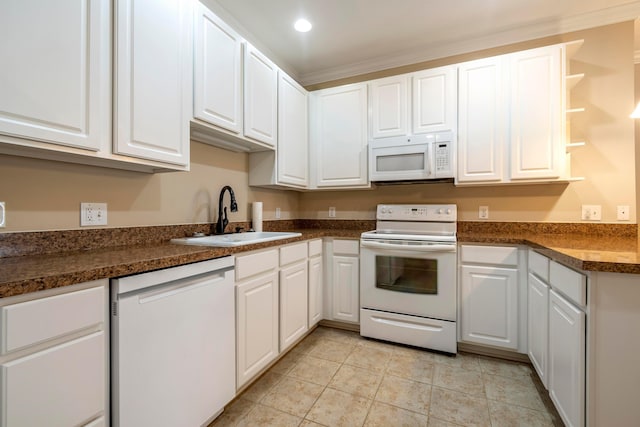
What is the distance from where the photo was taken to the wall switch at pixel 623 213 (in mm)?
2227

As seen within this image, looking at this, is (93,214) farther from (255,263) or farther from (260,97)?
(260,97)

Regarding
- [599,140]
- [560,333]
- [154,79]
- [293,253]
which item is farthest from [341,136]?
[560,333]

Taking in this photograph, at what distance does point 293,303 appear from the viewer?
2.20 m

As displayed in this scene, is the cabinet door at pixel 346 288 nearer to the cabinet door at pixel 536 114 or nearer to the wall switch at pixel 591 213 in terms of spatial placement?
the cabinet door at pixel 536 114

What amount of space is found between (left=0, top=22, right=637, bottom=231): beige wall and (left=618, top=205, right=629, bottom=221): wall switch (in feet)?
0.11

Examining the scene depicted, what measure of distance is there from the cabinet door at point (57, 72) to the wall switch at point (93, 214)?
1.31 ft

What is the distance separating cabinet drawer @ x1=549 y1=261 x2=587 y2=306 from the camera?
1.21 m

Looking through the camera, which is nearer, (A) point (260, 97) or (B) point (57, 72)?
(B) point (57, 72)

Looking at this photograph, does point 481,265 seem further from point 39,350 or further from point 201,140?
point 39,350

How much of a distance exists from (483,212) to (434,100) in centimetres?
110

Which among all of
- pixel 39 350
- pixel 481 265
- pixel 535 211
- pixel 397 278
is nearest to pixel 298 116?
pixel 397 278

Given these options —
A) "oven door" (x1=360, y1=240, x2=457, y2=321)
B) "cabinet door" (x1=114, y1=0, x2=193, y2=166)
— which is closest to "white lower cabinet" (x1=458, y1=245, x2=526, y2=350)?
"oven door" (x1=360, y1=240, x2=457, y2=321)

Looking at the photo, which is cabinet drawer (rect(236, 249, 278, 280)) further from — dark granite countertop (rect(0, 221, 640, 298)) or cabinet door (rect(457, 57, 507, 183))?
cabinet door (rect(457, 57, 507, 183))

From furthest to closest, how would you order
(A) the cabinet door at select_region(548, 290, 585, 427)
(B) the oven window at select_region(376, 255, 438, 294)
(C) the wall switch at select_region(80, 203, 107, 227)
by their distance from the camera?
(B) the oven window at select_region(376, 255, 438, 294), (C) the wall switch at select_region(80, 203, 107, 227), (A) the cabinet door at select_region(548, 290, 585, 427)
